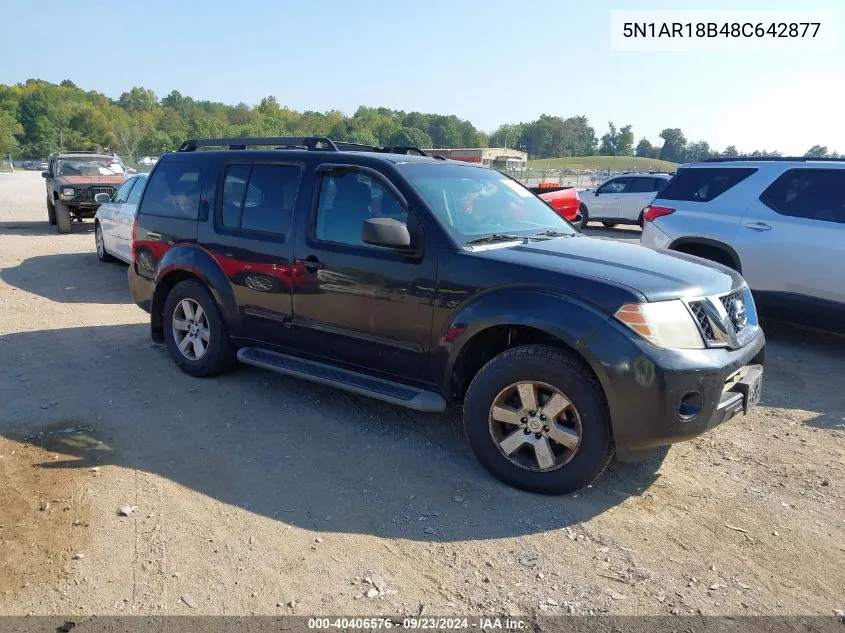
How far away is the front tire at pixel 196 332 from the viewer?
5.04 metres

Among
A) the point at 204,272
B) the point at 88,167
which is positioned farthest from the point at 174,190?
the point at 88,167

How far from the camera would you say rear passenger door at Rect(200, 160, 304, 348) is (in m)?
4.57

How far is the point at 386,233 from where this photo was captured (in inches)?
147

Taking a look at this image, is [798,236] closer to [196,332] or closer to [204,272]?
[204,272]

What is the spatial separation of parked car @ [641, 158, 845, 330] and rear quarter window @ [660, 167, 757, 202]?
11 millimetres

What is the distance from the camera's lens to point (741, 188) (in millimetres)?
6723

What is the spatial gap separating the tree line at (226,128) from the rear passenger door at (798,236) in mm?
73644

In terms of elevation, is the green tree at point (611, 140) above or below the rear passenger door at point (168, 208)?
above

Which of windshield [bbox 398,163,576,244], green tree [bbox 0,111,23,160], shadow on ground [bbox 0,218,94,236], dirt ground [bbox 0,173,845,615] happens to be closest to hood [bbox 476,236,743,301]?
windshield [bbox 398,163,576,244]

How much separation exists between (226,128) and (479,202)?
11628cm

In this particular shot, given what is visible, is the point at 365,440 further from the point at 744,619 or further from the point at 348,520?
the point at 744,619

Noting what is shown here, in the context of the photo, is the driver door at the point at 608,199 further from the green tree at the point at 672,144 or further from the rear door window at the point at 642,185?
the green tree at the point at 672,144

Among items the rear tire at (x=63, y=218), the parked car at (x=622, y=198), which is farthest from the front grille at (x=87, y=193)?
the parked car at (x=622, y=198)

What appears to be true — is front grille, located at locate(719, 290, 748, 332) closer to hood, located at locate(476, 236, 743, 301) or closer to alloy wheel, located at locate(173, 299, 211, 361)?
hood, located at locate(476, 236, 743, 301)
